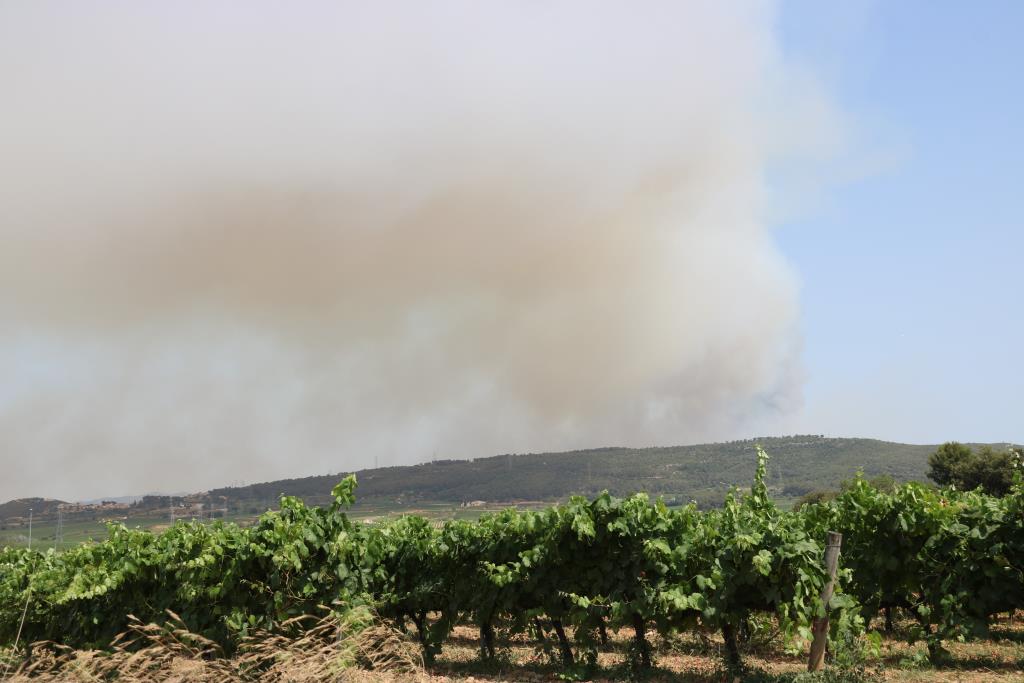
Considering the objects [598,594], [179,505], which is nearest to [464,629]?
[598,594]

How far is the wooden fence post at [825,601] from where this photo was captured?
959 centimetres

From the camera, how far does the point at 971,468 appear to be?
193 feet

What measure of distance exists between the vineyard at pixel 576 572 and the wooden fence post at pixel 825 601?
11 centimetres

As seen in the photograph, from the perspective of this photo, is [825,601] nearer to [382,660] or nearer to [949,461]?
[382,660]

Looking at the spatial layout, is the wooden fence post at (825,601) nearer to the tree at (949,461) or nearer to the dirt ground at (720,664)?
the dirt ground at (720,664)

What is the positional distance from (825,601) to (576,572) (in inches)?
137

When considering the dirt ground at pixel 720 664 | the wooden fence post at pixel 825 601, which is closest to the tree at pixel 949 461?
the dirt ground at pixel 720 664

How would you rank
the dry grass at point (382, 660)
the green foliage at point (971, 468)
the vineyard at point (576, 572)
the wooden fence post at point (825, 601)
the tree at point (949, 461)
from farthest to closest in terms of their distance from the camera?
the tree at point (949, 461)
the green foliage at point (971, 468)
the vineyard at point (576, 572)
the wooden fence post at point (825, 601)
the dry grass at point (382, 660)

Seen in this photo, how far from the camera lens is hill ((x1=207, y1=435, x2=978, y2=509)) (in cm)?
11025

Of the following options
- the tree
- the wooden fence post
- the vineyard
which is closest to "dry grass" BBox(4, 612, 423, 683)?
the vineyard

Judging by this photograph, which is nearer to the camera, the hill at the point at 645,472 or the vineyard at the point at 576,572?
the vineyard at the point at 576,572

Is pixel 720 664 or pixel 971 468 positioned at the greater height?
pixel 971 468

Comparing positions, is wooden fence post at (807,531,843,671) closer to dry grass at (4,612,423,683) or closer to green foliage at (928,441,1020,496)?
dry grass at (4,612,423,683)

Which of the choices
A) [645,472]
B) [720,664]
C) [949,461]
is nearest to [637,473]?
[645,472]
